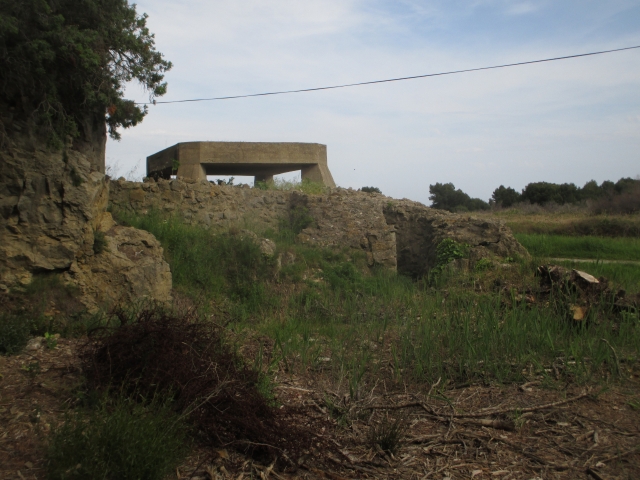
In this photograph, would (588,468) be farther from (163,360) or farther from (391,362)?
(163,360)

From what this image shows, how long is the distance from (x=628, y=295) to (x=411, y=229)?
7.53 meters

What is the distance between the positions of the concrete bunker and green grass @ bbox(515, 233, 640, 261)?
5.86 m

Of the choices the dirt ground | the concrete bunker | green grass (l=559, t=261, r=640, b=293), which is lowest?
the dirt ground

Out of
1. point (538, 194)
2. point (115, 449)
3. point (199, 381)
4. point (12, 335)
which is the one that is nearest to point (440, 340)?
point (199, 381)

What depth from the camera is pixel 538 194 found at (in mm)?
31156

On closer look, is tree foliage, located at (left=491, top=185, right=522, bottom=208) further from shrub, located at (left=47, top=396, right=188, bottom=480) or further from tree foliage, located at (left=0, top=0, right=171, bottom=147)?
shrub, located at (left=47, top=396, right=188, bottom=480)

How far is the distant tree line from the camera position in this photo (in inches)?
1177

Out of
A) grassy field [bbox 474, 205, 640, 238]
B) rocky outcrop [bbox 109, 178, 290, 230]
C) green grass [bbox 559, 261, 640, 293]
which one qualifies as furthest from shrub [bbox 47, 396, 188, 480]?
grassy field [bbox 474, 205, 640, 238]

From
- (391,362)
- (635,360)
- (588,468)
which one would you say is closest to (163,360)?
(391,362)

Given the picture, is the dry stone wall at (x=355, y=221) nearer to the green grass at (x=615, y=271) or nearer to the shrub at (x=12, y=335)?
the green grass at (x=615, y=271)

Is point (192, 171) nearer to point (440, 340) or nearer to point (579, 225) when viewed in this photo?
point (440, 340)

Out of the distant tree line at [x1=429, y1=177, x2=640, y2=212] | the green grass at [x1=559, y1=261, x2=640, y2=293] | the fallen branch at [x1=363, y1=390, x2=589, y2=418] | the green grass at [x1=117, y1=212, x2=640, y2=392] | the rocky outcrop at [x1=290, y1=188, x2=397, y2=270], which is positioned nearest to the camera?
the fallen branch at [x1=363, y1=390, x2=589, y2=418]

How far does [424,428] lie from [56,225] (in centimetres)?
532

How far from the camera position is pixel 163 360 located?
4.16 metres
